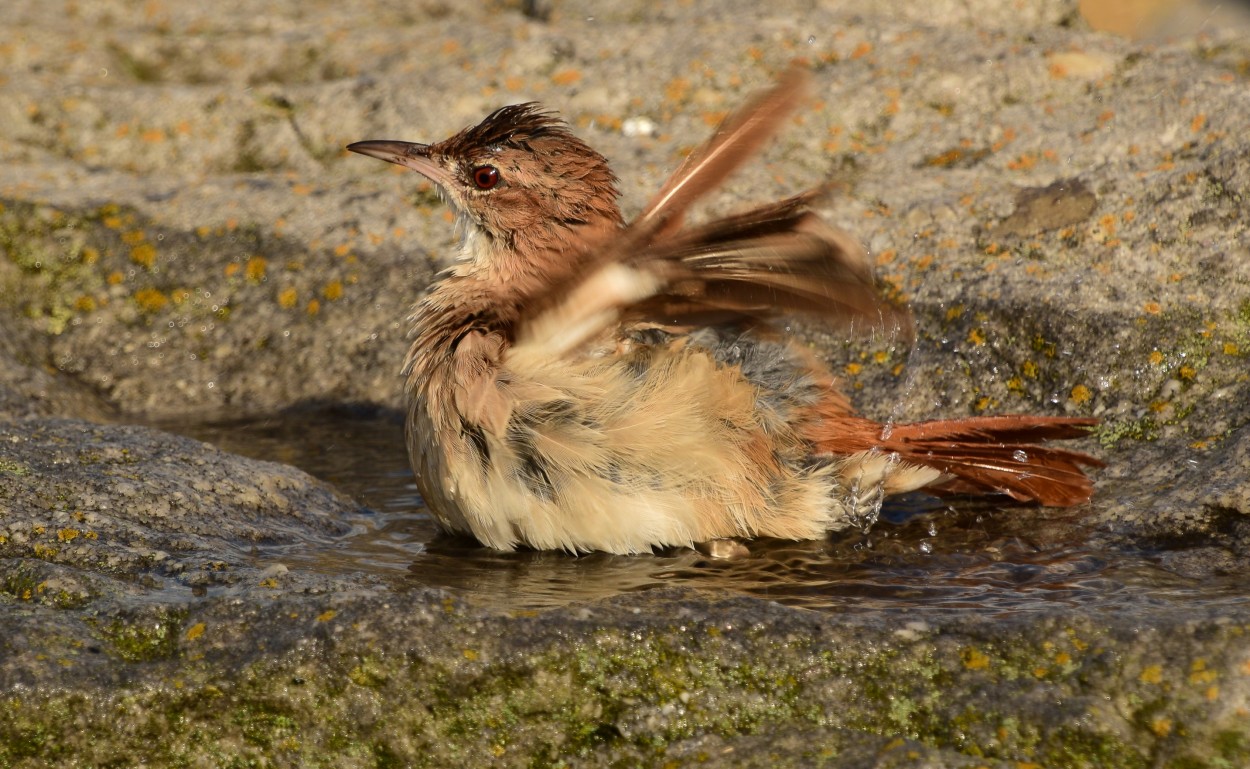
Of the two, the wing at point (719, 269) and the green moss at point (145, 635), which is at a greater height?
the wing at point (719, 269)

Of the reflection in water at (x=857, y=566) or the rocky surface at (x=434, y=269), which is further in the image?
the reflection in water at (x=857, y=566)

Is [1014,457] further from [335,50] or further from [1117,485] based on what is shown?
[335,50]

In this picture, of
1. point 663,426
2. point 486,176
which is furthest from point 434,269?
point 663,426

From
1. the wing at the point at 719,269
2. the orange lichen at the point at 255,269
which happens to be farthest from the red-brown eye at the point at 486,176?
the orange lichen at the point at 255,269

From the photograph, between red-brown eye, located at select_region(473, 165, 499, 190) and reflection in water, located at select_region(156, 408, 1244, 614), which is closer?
reflection in water, located at select_region(156, 408, 1244, 614)

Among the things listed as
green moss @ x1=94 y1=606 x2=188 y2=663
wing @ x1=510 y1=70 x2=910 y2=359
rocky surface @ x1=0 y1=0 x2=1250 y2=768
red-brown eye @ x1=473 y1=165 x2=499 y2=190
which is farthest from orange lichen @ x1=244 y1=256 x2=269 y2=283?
green moss @ x1=94 y1=606 x2=188 y2=663

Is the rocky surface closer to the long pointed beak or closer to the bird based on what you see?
the bird

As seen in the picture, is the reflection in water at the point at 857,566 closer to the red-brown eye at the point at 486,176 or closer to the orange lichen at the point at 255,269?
the red-brown eye at the point at 486,176
